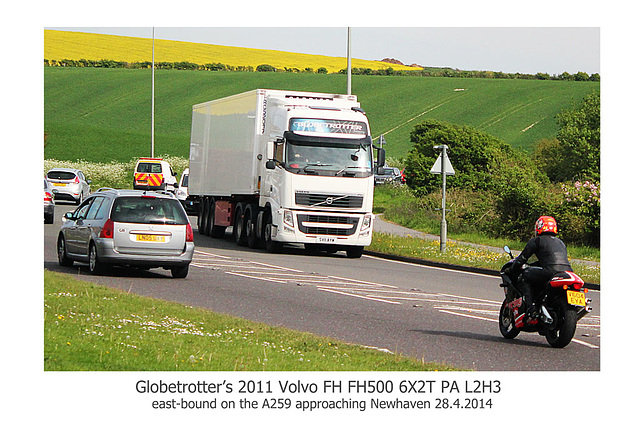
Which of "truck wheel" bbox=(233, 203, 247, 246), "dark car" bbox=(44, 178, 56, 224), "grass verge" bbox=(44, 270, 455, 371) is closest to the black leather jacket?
"grass verge" bbox=(44, 270, 455, 371)

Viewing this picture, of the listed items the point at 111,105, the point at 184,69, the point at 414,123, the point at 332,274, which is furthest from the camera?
the point at 184,69

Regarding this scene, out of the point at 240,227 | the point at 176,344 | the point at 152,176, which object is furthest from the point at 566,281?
the point at 152,176

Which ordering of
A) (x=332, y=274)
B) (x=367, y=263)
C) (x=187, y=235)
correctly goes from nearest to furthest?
(x=187, y=235) → (x=332, y=274) → (x=367, y=263)

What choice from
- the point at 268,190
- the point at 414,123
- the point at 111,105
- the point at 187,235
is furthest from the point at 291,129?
the point at 111,105

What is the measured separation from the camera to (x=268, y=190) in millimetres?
25453

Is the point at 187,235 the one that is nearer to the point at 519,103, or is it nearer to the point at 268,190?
the point at 268,190

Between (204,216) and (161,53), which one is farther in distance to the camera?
(161,53)

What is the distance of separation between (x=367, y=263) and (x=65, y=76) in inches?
3062

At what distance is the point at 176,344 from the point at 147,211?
8130 millimetres

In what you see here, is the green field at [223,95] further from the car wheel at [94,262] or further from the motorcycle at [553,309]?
the motorcycle at [553,309]

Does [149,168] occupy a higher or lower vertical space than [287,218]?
higher

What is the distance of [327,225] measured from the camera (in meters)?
25.0

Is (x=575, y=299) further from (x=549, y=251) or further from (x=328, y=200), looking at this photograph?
(x=328, y=200)

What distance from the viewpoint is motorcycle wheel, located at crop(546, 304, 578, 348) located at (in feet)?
37.8
